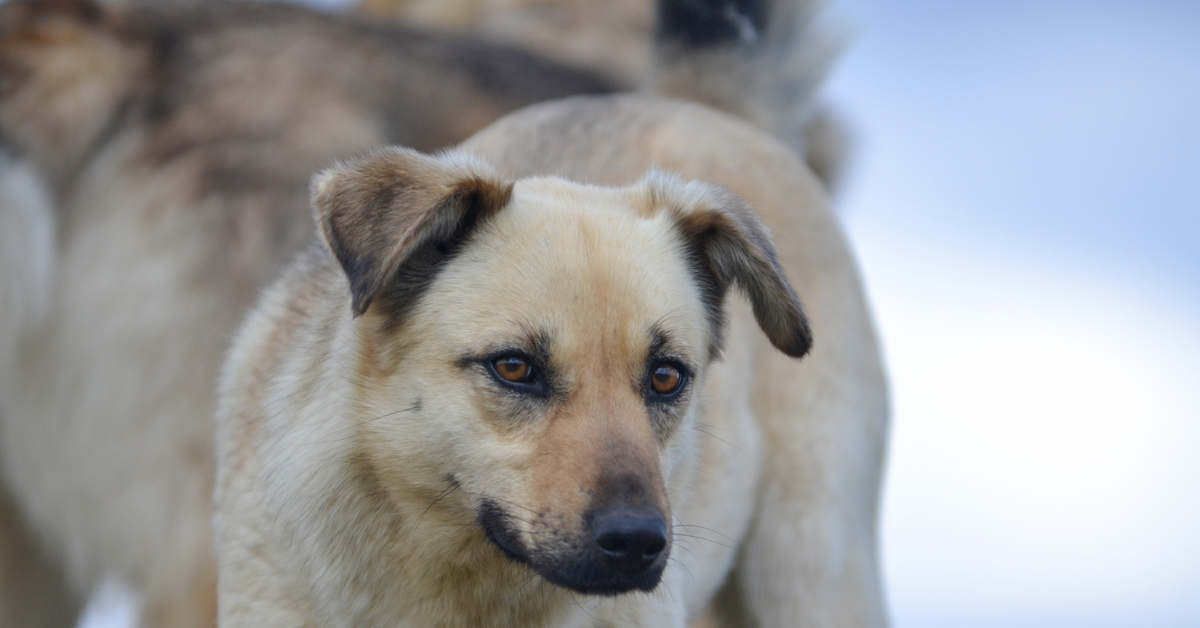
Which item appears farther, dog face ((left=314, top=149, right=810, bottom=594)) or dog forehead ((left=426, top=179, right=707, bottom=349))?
dog forehead ((left=426, top=179, right=707, bottom=349))

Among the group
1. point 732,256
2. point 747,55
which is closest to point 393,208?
point 732,256

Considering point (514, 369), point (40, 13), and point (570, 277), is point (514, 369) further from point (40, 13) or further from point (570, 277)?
point (40, 13)

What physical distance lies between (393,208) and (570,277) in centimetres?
40

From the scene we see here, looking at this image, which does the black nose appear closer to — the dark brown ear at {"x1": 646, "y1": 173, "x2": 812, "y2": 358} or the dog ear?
the dark brown ear at {"x1": 646, "y1": 173, "x2": 812, "y2": 358}

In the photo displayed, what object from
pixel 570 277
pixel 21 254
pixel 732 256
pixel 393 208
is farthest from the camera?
pixel 21 254

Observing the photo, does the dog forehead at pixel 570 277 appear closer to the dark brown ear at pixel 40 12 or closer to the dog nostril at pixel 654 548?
the dog nostril at pixel 654 548

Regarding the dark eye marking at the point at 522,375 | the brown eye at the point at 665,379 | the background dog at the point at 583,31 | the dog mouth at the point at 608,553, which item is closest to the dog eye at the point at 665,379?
the brown eye at the point at 665,379

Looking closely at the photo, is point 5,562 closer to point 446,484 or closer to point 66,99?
point 66,99

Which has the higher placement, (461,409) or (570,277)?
(570,277)

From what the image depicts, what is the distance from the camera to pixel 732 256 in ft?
9.59

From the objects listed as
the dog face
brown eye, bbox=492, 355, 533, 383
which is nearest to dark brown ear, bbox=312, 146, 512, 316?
the dog face

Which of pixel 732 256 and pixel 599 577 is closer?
pixel 599 577

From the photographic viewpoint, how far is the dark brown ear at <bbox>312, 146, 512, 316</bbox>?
2314mm

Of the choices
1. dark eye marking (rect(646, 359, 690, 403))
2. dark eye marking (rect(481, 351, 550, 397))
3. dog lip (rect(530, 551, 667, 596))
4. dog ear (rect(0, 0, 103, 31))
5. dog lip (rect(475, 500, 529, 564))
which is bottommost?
dog ear (rect(0, 0, 103, 31))
